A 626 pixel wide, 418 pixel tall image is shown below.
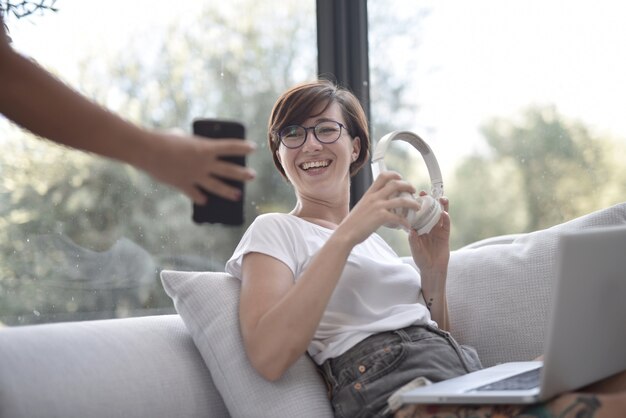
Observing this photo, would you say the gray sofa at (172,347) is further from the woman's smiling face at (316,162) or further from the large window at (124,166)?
the large window at (124,166)

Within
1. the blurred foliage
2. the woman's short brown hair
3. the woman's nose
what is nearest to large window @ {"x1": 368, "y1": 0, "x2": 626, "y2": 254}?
the blurred foliage

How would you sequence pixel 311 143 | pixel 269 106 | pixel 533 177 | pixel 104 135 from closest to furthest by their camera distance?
pixel 104 135 → pixel 311 143 → pixel 533 177 → pixel 269 106

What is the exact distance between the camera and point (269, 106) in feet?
8.38

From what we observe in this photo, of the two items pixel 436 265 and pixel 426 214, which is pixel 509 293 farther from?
pixel 426 214

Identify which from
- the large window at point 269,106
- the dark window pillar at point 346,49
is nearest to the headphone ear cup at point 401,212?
the large window at point 269,106

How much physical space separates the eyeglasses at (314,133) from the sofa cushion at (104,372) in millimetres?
496

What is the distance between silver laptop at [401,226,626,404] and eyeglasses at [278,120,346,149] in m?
0.67

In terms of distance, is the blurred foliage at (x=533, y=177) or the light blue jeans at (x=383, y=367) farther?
the blurred foliage at (x=533, y=177)

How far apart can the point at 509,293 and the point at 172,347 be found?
80 cm

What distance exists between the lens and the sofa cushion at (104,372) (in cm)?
132

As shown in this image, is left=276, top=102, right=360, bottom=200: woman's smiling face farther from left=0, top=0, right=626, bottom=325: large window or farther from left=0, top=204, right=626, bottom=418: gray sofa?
left=0, top=0, right=626, bottom=325: large window

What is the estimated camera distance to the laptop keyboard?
124cm

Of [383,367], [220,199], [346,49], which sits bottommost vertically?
[383,367]

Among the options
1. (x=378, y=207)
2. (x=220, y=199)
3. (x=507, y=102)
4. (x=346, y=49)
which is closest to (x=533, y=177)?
(x=507, y=102)
